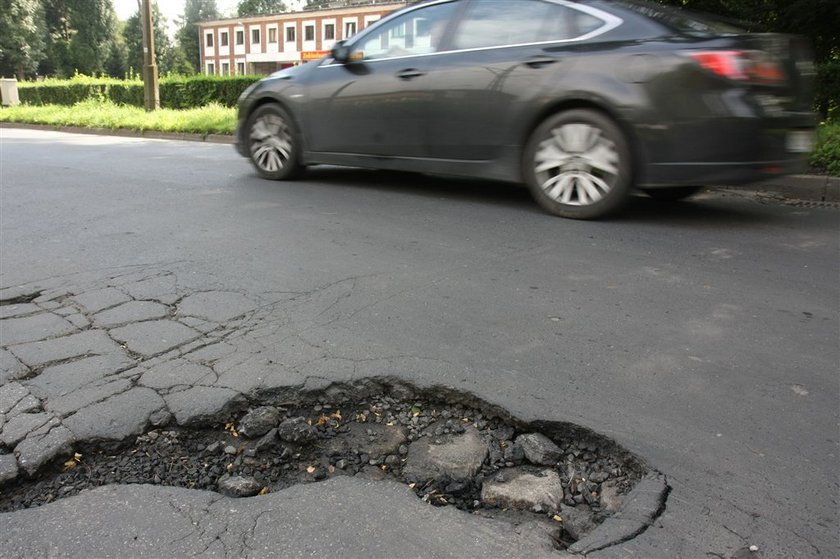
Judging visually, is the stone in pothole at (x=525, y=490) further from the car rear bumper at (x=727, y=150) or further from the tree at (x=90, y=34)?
the tree at (x=90, y=34)

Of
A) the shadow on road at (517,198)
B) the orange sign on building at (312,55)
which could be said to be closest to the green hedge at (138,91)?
the orange sign on building at (312,55)

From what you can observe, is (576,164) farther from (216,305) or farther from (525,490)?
(525,490)

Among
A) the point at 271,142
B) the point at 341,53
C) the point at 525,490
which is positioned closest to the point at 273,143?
the point at 271,142

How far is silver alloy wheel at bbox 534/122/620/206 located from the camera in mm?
5070

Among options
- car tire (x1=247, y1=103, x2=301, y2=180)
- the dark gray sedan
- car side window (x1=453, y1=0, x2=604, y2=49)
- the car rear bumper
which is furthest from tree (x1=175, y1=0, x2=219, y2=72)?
the car rear bumper

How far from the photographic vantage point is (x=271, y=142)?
710cm

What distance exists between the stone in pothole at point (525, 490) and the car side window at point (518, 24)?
3986 millimetres

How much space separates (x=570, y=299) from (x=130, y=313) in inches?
89.8

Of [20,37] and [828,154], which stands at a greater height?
[20,37]

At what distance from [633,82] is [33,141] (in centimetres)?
1224

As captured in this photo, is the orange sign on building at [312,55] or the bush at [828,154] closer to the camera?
the bush at [828,154]

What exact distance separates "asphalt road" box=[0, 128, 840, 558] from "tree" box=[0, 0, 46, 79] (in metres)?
55.2

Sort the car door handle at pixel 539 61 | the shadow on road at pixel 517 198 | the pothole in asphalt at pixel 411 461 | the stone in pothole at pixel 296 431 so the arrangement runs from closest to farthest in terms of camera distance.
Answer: the pothole in asphalt at pixel 411 461, the stone in pothole at pixel 296 431, the car door handle at pixel 539 61, the shadow on road at pixel 517 198

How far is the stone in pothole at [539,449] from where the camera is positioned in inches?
88.2
